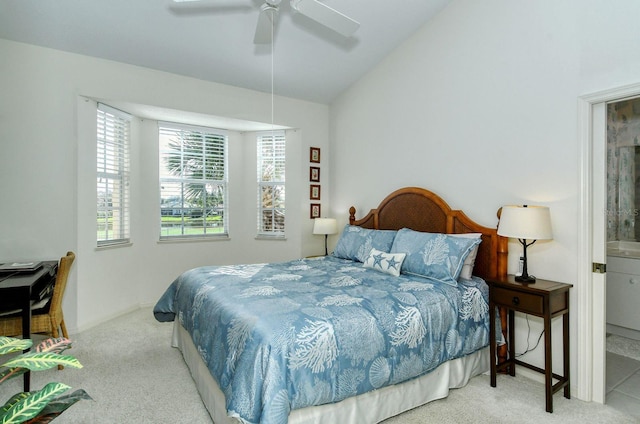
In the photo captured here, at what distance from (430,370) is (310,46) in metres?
3.33

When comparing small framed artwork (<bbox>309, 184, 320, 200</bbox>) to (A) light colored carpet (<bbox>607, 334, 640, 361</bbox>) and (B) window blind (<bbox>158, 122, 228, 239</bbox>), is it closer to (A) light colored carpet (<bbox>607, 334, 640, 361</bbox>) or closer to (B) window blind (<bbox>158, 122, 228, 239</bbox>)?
(B) window blind (<bbox>158, 122, 228, 239</bbox>)

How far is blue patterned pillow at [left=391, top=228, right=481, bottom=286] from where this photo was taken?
2711 mm

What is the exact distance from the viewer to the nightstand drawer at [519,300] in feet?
7.56

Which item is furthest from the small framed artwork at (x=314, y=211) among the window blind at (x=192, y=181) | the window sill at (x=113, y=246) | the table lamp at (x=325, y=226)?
the window sill at (x=113, y=246)

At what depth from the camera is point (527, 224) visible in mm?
2443

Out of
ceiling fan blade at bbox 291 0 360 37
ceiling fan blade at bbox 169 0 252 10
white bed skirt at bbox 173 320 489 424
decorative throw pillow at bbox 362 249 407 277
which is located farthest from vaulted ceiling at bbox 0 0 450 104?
white bed skirt at bbox 173 320 489 424

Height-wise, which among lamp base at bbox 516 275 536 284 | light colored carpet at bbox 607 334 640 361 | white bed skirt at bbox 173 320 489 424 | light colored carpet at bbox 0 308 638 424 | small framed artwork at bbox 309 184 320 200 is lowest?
light colored carpet at bbox 0 308 638 424

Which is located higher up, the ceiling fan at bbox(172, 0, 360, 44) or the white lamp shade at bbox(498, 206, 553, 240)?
the ceiling fan at bbox(172, 0, 360, 44)

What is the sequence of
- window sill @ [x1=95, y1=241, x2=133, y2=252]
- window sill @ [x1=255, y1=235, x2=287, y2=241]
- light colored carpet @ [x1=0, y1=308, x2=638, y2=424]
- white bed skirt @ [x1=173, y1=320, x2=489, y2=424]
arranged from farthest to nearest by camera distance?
window sill @ [x1=255, y1=235, x2=287, y2=241] < window sill @ [x1=95, y1=241, x2=133, y2=252] < light colored carpet @ [x1=0, y1=308, x2=638, y2=424] < white bed skirt @ [x1=173, y1=320, x2=489, y2=424]

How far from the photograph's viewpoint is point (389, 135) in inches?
161

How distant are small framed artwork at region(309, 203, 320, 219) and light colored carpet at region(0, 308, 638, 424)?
2520mm

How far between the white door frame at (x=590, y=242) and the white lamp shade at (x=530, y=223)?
0.25 metres

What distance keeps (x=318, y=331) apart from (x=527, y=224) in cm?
167

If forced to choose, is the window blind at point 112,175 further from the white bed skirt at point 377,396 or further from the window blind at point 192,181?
the white bed skirt at point 377,396
